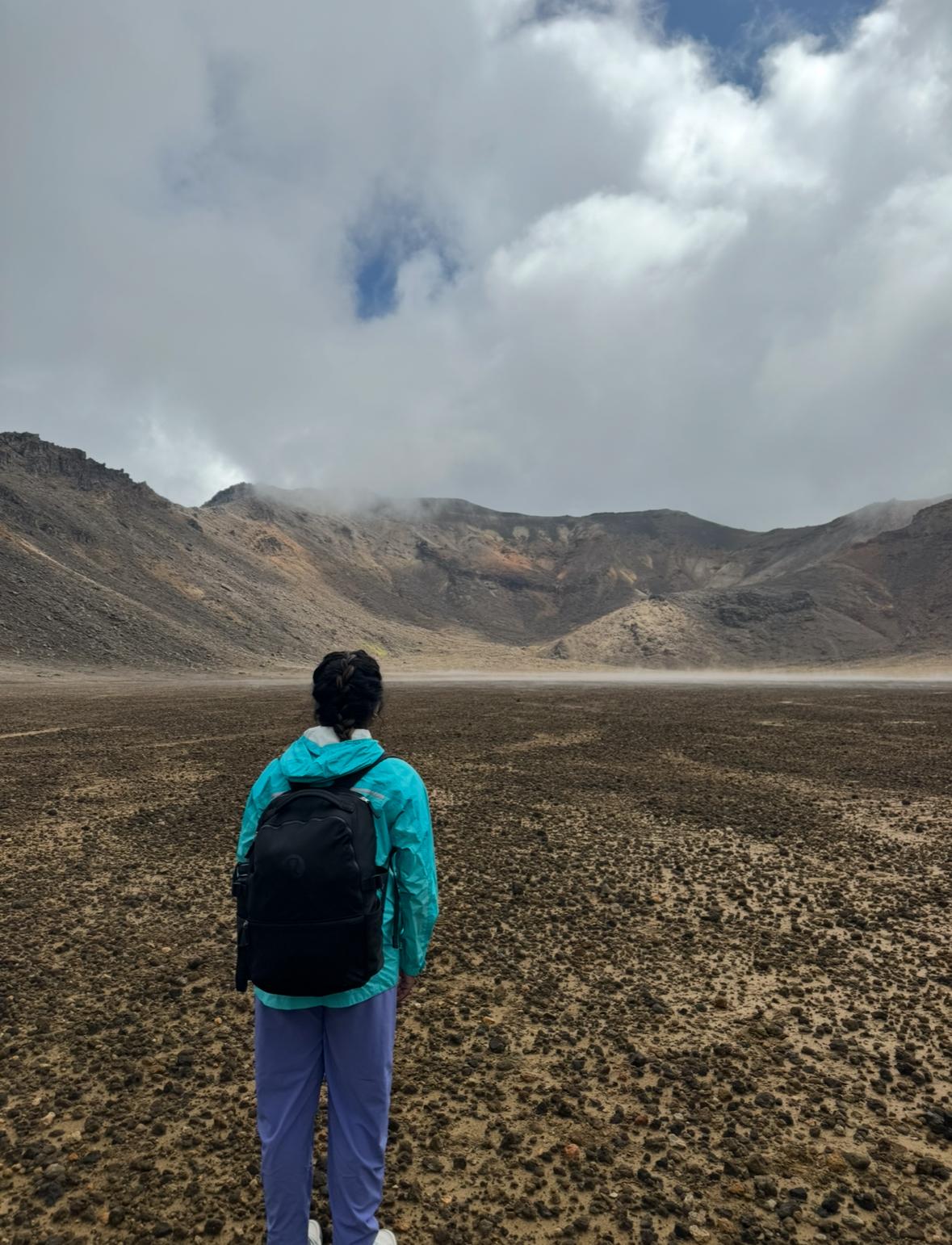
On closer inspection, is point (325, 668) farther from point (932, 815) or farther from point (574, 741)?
point (574, 741)

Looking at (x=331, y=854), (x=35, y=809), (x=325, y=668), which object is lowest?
(x=35, y=809)

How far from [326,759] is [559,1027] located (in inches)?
125

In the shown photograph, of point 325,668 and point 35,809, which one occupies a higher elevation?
point 325,668

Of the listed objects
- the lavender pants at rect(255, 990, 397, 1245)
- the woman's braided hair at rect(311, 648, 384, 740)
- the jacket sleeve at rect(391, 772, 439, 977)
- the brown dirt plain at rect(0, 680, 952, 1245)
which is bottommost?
the brown dirt plain at rect(0, 680, 952, 1245)

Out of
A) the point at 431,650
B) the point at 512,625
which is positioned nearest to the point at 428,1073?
the point at 431,650

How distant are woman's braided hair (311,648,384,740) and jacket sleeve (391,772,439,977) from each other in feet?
1.08

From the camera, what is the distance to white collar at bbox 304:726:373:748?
259 centimetres

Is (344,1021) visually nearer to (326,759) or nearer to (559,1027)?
(326,759)

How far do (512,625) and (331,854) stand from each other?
4307 inches

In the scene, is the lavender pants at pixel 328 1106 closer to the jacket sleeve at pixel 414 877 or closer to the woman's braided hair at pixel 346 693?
the jacket sleeve at pixel 414 877

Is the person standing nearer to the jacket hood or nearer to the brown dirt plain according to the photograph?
the jacket hood

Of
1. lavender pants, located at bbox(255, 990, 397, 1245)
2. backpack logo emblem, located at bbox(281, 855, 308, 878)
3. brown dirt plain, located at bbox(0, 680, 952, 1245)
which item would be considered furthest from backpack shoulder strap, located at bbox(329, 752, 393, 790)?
brown dirt plain, located at bbox(0, 680, 952, 1245)

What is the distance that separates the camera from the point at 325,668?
8.87ft

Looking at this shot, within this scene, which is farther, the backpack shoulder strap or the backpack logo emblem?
the backpack shoulder strap
